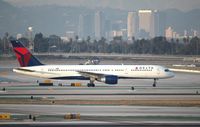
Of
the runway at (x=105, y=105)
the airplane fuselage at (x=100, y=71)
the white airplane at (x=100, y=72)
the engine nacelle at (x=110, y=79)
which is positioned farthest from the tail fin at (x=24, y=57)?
the engine nacelle at (x=110, y=79)

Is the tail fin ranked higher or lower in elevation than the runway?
higher

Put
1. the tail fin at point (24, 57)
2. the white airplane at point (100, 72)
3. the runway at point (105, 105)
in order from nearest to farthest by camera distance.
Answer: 1. the runway at point (105, 105)
2. the white airplane at point (100, 72)
3. the tail fin at point (24, 57)

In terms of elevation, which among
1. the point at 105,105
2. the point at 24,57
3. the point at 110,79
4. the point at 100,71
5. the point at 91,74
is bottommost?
the point at 105,105

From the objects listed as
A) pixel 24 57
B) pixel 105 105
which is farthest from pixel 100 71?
pixel 105 105

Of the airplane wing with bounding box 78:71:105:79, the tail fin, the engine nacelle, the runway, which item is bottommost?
the runway

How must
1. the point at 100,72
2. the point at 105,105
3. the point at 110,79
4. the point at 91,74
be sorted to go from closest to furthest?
the point at 105,105
the point at 110,79
the point at 91,74
the point at 100,72

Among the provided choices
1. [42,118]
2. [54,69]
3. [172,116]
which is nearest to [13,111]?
[42,118]

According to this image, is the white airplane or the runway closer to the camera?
the runway

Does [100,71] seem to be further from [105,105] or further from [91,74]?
[105,105]

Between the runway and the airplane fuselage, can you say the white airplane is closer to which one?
the airplane fuselage

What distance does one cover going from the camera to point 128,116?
45656 millimetres

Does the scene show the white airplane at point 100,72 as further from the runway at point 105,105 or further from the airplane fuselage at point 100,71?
the runway at point 105,105

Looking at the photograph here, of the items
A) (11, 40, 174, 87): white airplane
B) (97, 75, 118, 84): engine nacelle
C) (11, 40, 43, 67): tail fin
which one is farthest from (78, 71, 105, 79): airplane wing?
(11, 40, 43, 67): tail fin

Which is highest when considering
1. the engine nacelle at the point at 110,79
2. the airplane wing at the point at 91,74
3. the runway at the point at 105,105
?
the airplane wing at the point at 91,74
